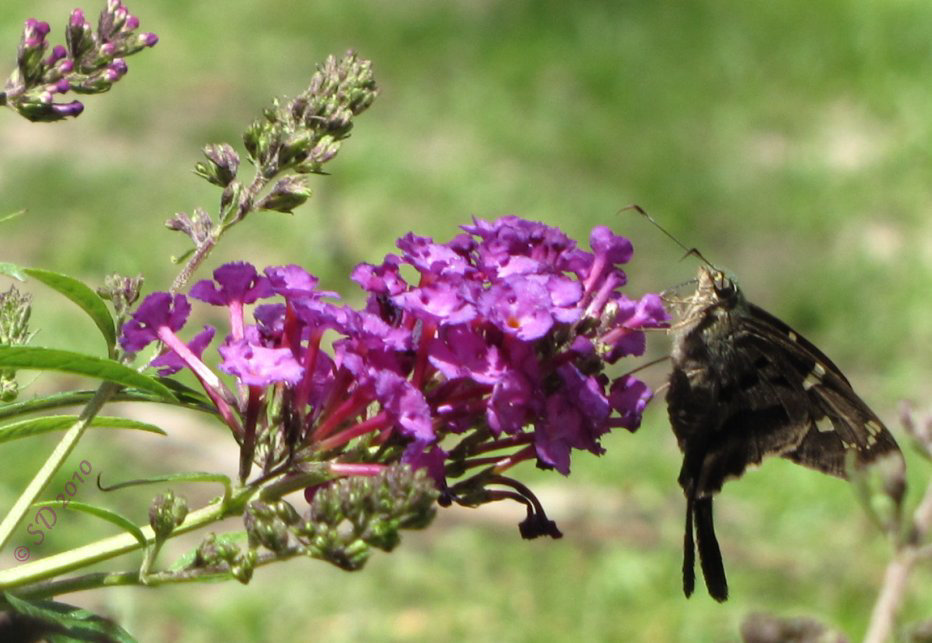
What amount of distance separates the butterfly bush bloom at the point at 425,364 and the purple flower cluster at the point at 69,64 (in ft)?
0.86

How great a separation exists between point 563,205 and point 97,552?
4.22m

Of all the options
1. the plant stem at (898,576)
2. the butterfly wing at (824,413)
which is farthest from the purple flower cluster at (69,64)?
the butterfly wing at (824,413)

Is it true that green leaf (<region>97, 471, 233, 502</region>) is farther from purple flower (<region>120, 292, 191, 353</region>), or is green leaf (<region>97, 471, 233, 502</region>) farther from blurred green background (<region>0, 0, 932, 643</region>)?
blurred green background (<region>0, 0, 932, 643</region>)

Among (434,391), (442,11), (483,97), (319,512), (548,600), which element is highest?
(442,11)

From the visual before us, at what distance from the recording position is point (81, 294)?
130 cm

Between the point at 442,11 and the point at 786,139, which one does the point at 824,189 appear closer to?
the point at 786,139

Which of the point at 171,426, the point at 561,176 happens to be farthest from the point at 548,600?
the point at 561,176

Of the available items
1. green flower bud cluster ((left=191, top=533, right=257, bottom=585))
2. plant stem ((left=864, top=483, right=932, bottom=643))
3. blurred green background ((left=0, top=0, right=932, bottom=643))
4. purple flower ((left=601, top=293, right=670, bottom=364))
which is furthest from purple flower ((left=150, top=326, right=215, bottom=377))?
blurred green background ((left=0, top=0, right=932, bottom=643))

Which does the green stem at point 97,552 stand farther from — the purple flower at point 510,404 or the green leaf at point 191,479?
the purple flower at point 510,404

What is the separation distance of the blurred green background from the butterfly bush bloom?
6.65 feet

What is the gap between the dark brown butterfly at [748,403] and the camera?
→ 6.63 ft

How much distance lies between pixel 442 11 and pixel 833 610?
155 inches

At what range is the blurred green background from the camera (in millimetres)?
3742

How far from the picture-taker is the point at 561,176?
221 inches
